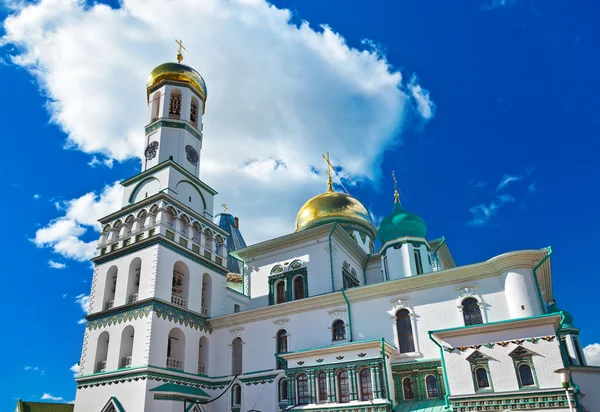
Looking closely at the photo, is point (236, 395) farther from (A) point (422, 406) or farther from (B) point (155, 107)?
(B) point (155, 107)

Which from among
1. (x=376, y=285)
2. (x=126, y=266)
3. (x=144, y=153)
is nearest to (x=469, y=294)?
(x=376, y=285)

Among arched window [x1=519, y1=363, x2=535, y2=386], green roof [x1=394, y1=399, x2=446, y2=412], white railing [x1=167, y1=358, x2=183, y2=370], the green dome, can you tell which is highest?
the green dome

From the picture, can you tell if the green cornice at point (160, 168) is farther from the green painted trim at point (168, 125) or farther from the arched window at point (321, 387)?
the arched window at point (321, 387)

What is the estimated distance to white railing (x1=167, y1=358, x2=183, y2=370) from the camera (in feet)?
64.6

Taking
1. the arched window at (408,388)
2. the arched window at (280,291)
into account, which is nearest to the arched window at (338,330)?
the arched window at (408,388)

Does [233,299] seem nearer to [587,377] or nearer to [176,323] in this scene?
[176,323]

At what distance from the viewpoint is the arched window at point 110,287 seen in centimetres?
2170

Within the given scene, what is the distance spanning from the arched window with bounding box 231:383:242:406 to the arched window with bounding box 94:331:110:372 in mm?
5546

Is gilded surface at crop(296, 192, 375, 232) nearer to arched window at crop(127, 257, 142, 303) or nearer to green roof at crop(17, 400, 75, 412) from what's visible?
arched window at crop(127, 257, 142, 303)

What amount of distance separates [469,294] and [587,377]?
554 cm

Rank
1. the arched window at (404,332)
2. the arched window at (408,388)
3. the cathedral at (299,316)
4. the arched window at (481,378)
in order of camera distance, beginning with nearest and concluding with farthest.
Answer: the arched window at (481,378) → the cathedral at (299,316) → the arched window at (408,388) → the arched window at (404,332)

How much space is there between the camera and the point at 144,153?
25.2 meters

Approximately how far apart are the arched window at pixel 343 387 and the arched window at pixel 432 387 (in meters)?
2.74

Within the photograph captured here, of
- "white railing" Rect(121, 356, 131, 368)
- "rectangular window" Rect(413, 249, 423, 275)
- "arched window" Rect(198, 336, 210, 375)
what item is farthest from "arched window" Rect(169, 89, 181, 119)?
"rectangular window" Rect(413, 249, 423, 275)
